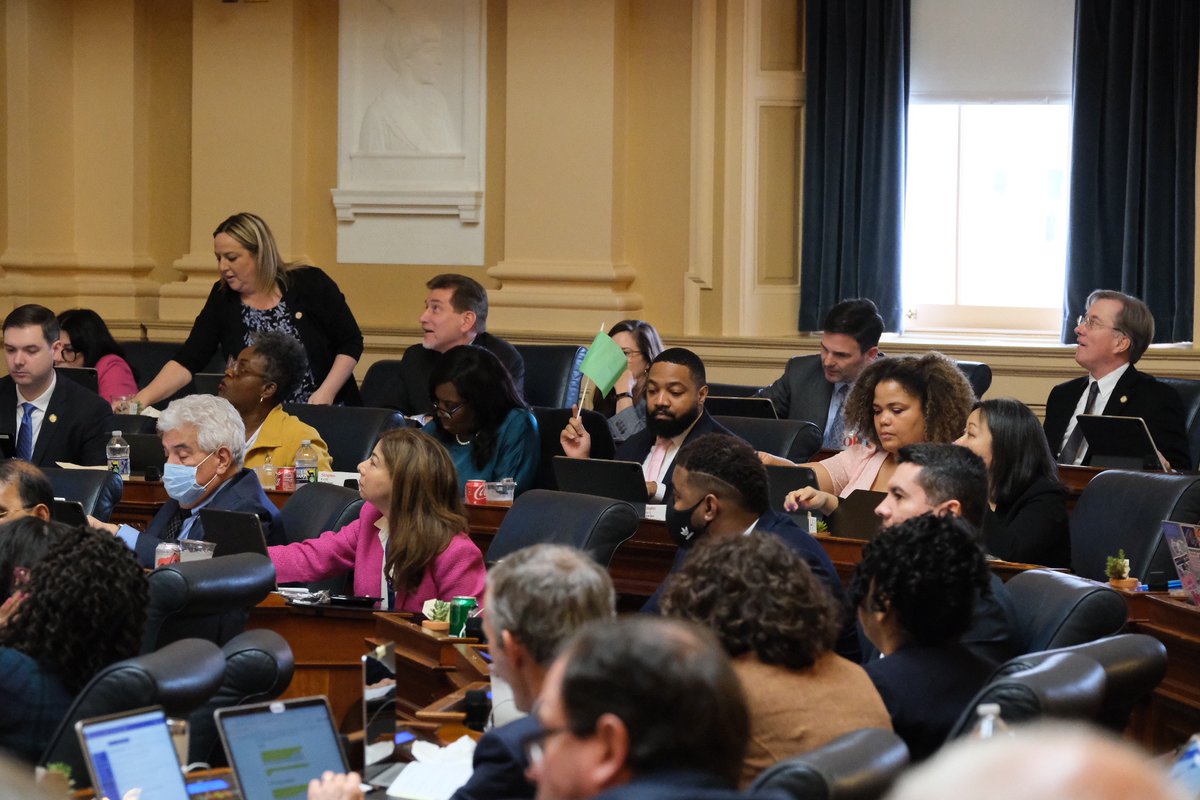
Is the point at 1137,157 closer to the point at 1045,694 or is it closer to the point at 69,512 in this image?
the point at 69,512

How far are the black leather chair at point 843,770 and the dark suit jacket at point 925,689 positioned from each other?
0.68 meters

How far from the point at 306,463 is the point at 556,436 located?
93 cm

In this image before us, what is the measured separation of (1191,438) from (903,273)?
2.25 meters

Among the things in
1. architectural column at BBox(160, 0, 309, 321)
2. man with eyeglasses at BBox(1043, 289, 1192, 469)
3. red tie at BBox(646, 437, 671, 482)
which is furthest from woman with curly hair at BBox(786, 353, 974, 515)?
architectural column at BBox(160, 0, 309, 321)

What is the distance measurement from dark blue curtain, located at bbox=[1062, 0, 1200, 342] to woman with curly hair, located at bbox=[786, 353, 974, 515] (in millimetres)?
2908

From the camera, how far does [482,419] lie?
5652mm

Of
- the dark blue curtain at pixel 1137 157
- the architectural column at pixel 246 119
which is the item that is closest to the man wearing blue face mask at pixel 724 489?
the dark blue curtain at pixel 1137 157

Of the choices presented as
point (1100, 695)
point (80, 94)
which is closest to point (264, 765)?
point (1100, 695)

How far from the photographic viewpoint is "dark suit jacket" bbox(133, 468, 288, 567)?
4.71 metres

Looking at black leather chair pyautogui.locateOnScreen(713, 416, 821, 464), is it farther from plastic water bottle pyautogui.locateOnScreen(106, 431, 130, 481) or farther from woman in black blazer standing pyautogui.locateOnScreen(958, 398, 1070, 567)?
plastic water bottle pyautogui.locateOnScreen(106, 431, 130, 481)

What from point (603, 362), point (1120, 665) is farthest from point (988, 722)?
point (603, 362)

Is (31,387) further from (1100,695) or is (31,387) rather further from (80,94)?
(1100,695)

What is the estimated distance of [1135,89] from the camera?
7.62 m

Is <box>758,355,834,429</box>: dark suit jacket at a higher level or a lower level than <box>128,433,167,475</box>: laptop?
higher
